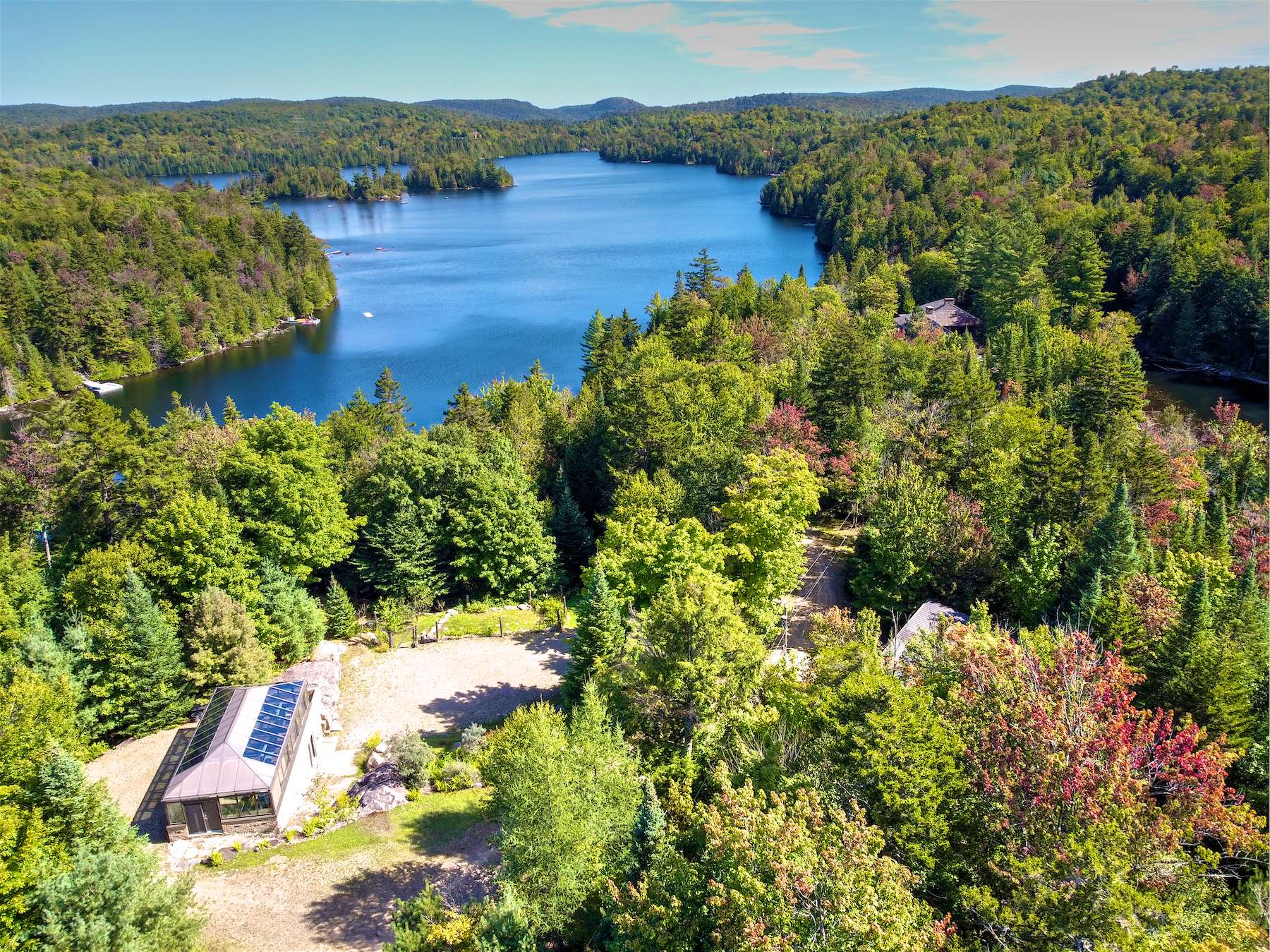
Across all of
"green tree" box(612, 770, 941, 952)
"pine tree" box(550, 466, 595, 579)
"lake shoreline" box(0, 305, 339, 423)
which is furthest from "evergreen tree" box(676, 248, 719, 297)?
"green tree" box(612, 770, 941, 952)

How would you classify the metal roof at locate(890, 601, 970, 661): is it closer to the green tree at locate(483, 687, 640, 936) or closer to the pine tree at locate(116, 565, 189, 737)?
the green tree at locate(483, 687, 640, 936)

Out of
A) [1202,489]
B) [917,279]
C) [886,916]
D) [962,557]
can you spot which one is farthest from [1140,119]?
[886,916]

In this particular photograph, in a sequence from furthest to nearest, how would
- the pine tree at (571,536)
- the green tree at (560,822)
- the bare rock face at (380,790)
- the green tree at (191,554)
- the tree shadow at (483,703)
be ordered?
the pine tree at (571,536) → the green tree at (191,554) → the tree shadow at (483,703) → the bare rock face at (380,790) → the green tree at (560,822)

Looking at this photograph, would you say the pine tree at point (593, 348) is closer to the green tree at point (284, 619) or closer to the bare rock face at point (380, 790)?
the green tree at point (284, 619)

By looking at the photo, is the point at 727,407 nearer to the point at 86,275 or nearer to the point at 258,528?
the point at 258,528

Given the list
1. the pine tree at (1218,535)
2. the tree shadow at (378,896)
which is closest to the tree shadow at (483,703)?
the tree shadow at (378,896)
